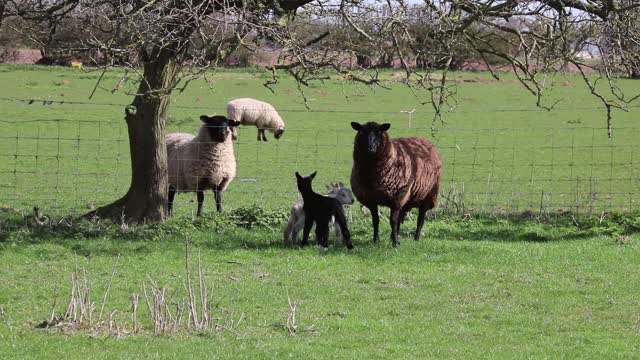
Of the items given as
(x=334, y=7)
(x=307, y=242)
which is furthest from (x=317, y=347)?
(x=334, y=7)

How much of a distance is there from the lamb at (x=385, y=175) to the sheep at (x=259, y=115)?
55.2ft

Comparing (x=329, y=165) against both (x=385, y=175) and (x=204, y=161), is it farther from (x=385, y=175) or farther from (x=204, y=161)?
(x=385, y=175)

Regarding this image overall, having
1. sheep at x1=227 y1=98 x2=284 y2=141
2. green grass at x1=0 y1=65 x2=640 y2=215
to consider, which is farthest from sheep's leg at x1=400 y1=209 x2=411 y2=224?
Result: sheep at x1=227 y1=98 x2=284 y2=141

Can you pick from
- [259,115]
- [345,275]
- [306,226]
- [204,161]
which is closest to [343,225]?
[306,226]

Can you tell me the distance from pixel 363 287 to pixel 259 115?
21.8 m

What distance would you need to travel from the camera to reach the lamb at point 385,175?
14047 millimetres

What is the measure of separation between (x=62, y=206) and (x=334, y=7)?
660 cm

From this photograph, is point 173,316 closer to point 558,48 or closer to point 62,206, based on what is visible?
point 558,48

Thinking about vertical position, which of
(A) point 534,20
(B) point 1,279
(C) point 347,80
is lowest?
(B) point 1,279

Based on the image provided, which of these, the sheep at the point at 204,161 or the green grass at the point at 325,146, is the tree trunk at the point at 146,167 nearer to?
the green grass at the point at 325,146

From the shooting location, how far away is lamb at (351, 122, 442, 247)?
14047mm

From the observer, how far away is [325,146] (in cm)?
2819

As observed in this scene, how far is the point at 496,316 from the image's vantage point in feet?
32.8

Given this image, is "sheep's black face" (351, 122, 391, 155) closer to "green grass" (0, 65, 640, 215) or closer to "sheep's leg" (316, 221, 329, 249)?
"green grass" (0, 65, 640, 215)
